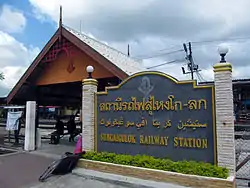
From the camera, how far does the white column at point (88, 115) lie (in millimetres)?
8273

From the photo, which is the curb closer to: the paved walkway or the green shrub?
the green shrub

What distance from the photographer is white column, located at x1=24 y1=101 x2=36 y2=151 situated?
11250mm

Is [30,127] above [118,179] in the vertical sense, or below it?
→ above

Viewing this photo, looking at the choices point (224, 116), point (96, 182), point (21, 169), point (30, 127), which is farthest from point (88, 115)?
point (30, 127)

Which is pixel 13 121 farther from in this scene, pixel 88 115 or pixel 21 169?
pixel 88 115

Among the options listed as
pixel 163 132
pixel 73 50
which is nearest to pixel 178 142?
pixel 163 132

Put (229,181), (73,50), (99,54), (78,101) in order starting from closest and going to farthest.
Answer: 1. (229,181)
2. (99,54)
3. (73,50)
4. (78,101)

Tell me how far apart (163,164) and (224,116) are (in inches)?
76.9

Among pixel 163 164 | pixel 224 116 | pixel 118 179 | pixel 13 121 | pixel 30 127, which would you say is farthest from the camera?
pixel 13 121

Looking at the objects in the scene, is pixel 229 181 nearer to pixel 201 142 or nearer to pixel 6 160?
pixel 201 142

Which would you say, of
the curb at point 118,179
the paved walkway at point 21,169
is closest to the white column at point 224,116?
the curb at point 118,179

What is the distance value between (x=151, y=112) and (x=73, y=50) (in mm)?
5139

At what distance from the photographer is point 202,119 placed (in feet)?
20.8

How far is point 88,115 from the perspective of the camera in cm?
833
